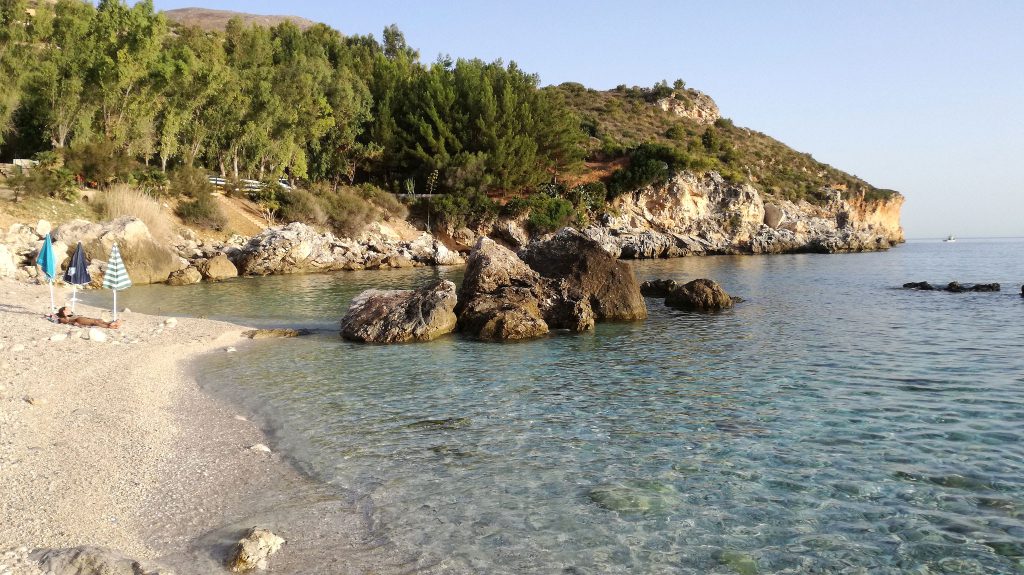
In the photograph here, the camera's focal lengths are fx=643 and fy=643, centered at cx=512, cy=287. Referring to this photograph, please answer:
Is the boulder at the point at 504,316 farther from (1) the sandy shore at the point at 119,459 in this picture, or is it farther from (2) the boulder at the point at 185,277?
(2) the boulder at the point at 185,277

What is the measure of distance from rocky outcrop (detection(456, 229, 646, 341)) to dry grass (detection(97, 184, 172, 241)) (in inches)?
1096

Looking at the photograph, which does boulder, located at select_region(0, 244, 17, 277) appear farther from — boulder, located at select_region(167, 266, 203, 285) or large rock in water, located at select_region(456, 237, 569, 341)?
large rock in water, located at select_region(456, 237, 569, 341)

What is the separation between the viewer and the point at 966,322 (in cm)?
1977

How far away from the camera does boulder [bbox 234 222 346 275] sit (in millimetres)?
40031

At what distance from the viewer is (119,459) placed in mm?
7973

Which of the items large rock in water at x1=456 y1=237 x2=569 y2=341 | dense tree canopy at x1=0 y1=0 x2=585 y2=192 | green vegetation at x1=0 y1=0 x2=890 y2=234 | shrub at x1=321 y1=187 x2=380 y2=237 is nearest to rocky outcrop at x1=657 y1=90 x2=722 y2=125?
green vegetation at x1=0 y1=0 x2=890 y2=234

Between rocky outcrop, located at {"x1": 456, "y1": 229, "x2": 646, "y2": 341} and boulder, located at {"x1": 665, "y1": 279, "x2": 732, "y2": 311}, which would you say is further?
boulder, located at {"x1": 665, "y1": 279, "x2": 732, "y2": 311}

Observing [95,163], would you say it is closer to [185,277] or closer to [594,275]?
[185,277]

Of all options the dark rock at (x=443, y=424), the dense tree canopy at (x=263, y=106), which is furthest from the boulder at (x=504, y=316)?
the dense tree canopy at (x=263, y=106)

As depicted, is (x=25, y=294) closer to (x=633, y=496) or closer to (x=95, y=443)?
(x=95, y=443)

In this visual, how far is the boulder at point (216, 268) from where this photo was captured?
117 feet

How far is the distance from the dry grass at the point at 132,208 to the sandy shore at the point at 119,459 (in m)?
28.4

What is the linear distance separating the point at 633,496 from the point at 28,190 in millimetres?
43745

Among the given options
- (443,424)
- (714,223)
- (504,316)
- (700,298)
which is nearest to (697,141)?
(714,223)
